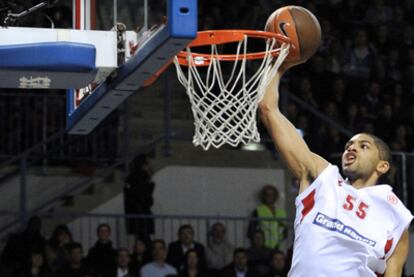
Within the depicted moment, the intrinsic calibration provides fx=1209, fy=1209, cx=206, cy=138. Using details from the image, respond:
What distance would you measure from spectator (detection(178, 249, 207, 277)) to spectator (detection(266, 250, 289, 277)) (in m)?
0.65

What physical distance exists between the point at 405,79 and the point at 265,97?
29.6 ft

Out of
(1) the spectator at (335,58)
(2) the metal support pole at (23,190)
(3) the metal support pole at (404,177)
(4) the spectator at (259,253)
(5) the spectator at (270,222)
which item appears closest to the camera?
(4) the spectator at (259,253)

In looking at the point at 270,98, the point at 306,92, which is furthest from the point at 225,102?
the point at 306,92

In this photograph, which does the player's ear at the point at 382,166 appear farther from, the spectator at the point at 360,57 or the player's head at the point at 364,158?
the spectator at the point at 360,57

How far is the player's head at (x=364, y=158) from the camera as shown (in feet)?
18.3

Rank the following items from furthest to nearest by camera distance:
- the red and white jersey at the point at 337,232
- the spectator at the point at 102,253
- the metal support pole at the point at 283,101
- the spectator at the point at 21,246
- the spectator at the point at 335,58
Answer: the spectator at the point at 335,58
the metal support pole at the point at 283,101
the spectator at the point at 102,253
the spectator at the point at 21,246
the red and white jersey at the point at 337,232

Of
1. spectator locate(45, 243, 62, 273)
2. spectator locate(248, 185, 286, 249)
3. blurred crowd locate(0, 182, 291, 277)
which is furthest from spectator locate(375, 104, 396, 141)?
spectator locate(45, 243, 62, 273)

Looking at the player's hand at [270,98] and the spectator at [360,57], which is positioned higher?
the spectator at [360,57]

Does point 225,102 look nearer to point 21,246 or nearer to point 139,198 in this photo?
point 21,246

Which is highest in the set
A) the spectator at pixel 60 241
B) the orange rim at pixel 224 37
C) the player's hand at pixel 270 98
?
the orange rim at pixel 224 37

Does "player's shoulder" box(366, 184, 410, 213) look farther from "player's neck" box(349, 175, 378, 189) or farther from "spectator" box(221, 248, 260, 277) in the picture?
"spectator" box(221, 248, 260, 277)

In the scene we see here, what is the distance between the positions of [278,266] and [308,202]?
5858 mm

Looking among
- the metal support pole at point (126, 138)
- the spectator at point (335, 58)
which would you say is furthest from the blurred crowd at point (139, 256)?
the spectator at point (335, 58)

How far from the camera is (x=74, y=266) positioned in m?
10.5
